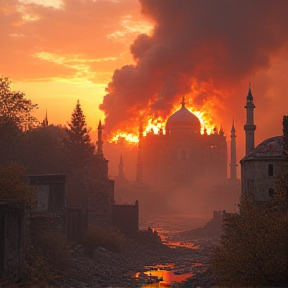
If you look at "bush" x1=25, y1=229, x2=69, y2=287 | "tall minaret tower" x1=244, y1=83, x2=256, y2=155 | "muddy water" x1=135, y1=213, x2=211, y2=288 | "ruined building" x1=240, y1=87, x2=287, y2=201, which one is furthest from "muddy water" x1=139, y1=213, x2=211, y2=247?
"bush" x1=25, y1=229, x2=69, y2=287

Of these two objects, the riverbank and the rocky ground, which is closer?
the rocky ground

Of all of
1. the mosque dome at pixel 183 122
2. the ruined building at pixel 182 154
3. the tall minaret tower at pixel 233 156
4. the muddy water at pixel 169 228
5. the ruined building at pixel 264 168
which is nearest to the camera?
the muddy water at pixel 169 228

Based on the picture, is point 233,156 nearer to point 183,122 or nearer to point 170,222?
point 183,122

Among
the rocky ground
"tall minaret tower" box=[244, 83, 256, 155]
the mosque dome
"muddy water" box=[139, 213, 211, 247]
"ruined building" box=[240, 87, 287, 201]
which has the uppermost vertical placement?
the mosque dome

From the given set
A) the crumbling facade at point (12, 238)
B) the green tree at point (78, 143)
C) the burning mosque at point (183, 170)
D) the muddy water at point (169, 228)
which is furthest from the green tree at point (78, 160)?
the burning mosque at point (183, 170)

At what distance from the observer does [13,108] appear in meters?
56.6

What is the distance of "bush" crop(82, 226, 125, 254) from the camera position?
4841 cm

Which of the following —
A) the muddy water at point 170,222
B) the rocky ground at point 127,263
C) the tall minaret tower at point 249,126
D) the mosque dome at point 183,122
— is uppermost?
the mosque dome at point 183,122

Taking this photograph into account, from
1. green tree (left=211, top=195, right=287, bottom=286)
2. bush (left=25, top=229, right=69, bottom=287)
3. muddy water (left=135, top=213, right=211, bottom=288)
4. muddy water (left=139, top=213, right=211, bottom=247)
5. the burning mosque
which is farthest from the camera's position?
the burning mosque

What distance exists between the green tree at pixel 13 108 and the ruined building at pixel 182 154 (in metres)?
61.6

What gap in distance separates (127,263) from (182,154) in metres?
75.2

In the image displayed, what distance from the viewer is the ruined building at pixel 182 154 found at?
12000cm

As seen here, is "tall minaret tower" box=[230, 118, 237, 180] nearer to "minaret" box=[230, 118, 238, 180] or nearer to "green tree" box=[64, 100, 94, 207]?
"minaret" box=[230, 118, 238, 180]

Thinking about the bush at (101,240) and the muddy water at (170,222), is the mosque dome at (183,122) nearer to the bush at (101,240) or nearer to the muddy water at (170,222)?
the muddy water at (170,222)
